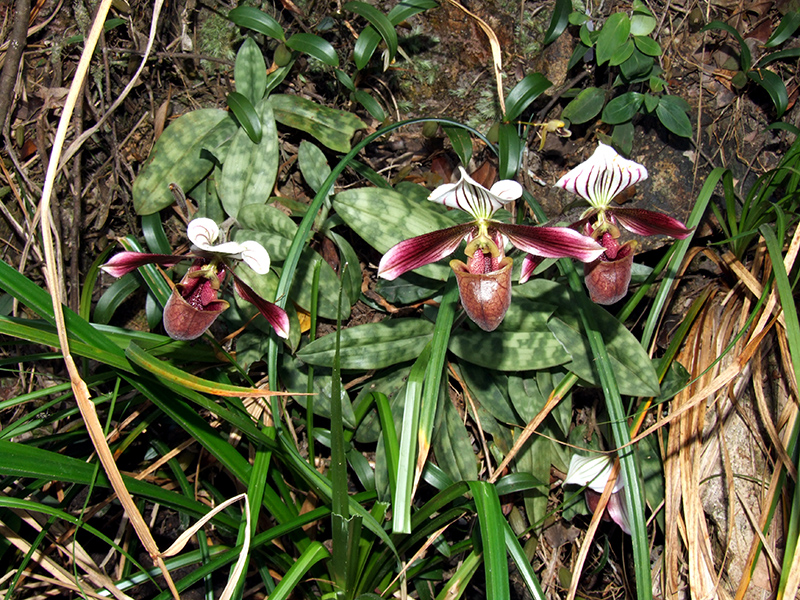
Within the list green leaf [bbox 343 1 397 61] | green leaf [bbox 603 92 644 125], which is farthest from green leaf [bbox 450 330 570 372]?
green leaf [bbox 343 1 397 61]

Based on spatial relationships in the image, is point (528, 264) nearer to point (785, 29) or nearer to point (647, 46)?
point (647, 46)

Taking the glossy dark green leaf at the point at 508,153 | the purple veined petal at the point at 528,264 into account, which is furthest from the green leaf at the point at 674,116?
the purple veined petal at the point at 528,264

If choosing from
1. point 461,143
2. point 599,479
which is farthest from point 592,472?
point 461,143

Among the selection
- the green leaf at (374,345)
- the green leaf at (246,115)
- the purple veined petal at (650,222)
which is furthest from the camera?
the green leaf at (246,115)

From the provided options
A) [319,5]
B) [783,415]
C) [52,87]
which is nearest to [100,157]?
[52,87]

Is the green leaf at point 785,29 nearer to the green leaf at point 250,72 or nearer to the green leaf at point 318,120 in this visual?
the green leaf at point 318,120

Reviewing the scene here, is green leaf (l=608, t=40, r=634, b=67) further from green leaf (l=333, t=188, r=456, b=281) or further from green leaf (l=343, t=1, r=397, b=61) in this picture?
green leaf (l=333, t=188, r=456, b=281)
